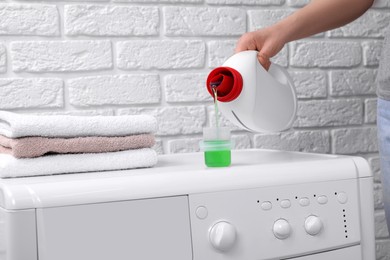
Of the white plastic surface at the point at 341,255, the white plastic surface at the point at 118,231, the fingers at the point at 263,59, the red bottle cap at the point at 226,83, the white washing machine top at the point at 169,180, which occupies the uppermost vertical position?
the fingers at the point at 263,59

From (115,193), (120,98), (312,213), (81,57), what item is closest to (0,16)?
(81,57)

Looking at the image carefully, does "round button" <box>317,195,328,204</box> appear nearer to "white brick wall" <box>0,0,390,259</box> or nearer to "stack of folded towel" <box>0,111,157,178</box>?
"stack of folded towel" <box>0,111,157,178</box>

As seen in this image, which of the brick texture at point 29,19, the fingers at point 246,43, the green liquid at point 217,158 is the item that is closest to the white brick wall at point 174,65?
the brick texture at point 29,19

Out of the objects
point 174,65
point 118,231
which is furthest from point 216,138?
point 174,65

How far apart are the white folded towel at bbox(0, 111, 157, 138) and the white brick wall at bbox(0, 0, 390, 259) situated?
0.34 meters

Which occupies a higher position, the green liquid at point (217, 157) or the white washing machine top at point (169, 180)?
the green liquid at point (217, 157)

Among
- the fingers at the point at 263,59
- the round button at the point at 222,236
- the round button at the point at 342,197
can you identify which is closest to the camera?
the round button at the point at 222,236

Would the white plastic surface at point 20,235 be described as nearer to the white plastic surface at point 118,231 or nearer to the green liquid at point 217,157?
the white plastic surface at point 118,231

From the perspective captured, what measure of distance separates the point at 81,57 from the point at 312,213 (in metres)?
0.69

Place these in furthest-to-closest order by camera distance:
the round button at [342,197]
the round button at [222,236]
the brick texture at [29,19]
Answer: the brick texture at [29,19], the round button at [342,197], the round button at [222,236]

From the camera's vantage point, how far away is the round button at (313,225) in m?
Answer: 0.97

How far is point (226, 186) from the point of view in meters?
0.94

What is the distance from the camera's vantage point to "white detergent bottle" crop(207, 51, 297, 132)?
109cm

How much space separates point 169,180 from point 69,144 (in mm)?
187
